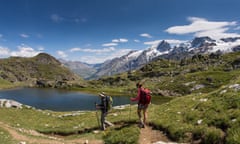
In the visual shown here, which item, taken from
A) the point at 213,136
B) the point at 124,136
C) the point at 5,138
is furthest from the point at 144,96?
the point at 5,138

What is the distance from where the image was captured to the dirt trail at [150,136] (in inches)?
755

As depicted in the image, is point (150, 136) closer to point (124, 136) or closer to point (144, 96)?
point (124, 136)

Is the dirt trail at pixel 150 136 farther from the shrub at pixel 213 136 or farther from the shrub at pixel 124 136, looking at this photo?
the shrub at pixel 213 136

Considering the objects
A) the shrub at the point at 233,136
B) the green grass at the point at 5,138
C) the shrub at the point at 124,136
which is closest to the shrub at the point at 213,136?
the shrub at the point at 233,136

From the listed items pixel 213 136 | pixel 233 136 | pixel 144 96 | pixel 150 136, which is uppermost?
pixel 144 96

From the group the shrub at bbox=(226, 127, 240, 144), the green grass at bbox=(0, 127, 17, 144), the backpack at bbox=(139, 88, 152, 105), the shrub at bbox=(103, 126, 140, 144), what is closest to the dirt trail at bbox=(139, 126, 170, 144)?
the shrub at bbox=(103, 126, 140, 144)

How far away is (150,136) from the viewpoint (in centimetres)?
2038

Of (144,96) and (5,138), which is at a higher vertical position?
(144,96)

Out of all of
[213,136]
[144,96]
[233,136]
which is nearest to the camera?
[233,136]

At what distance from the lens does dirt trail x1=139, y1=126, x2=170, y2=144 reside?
1919 centimetres

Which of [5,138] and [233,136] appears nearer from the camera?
[233,136]

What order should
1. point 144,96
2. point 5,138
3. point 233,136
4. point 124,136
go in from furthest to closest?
point 144,96 < point 5,138 < point 124,136 < point 233,136

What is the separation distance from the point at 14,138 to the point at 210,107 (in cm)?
1843

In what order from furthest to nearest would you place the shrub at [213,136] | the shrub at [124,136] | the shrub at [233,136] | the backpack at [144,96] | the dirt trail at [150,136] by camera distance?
1. the backpack at [144,96]
2. the dirt trail at [150,136]
3. the shrub at [124,136]
4. the shrub at [213,136]
5. the shrub at [233,136]
